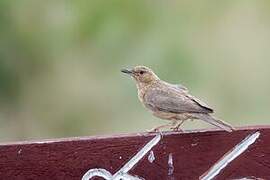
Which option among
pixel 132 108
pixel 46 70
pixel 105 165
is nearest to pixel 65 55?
pixel 46 70

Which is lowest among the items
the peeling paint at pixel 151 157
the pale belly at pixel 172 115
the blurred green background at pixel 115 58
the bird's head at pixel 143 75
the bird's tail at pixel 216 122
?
the peeling paint at pixel 151 157

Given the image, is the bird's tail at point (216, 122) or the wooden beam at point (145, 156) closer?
the wooden beam at point (145, 156)

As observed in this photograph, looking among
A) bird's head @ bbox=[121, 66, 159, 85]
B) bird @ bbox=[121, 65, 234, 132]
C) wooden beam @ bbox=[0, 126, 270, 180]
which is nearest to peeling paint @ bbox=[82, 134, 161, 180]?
wooden beam @ bbox=[0, 126, 270, 180]

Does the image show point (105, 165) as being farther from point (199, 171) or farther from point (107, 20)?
point (107, 20)

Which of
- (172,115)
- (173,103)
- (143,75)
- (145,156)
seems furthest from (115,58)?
(145,156)

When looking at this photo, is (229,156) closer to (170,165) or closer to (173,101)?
(170,165)

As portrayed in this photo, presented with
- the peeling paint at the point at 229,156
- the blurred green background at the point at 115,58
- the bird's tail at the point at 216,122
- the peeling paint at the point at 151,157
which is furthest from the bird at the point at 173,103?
the blurred green background at the point at 115,58

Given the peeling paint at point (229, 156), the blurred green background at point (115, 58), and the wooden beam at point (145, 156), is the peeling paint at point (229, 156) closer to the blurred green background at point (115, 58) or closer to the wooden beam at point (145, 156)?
the wooden beam at point (145, 156)

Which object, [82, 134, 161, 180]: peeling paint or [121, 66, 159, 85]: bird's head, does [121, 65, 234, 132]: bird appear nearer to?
[121, 66, 159, 85]: bird's head
